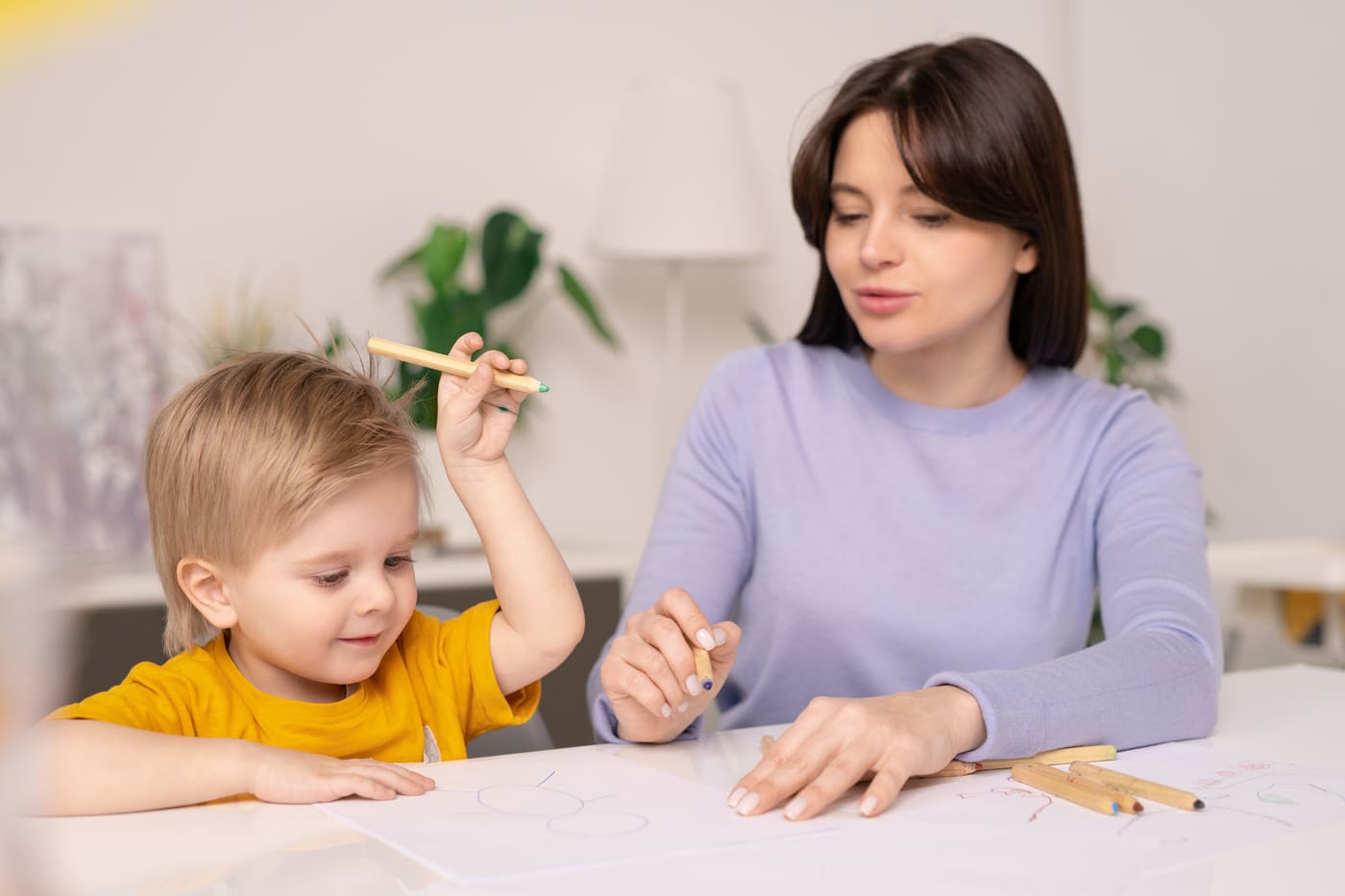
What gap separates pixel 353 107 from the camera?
274 centimetres

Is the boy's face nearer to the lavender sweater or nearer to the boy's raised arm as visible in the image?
the boy's raised arm

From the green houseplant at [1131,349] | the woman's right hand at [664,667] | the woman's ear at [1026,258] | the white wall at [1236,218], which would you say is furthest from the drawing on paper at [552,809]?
the white wall at [1236,218]

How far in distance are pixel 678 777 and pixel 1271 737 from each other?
46cm

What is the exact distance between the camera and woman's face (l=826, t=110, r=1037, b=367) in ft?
4.08

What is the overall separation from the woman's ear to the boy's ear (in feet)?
2.77

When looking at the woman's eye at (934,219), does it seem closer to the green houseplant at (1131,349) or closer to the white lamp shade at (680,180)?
the white lamp shade at (680,180)

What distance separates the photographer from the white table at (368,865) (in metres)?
0.62

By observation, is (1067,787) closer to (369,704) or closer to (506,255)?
(369,704)

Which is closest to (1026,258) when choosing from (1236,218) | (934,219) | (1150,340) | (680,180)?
(934,219)

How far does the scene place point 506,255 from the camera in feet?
8.75

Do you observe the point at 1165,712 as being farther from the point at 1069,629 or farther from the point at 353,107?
the point at 353,107

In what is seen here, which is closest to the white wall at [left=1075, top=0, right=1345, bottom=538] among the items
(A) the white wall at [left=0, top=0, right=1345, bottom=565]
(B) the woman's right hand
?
(A) the white wall at [left=0, top=0, right=1345, bottom=565]

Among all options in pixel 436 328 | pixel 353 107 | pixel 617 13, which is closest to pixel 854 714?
pixel 436 328

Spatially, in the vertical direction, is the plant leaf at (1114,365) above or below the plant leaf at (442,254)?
below
